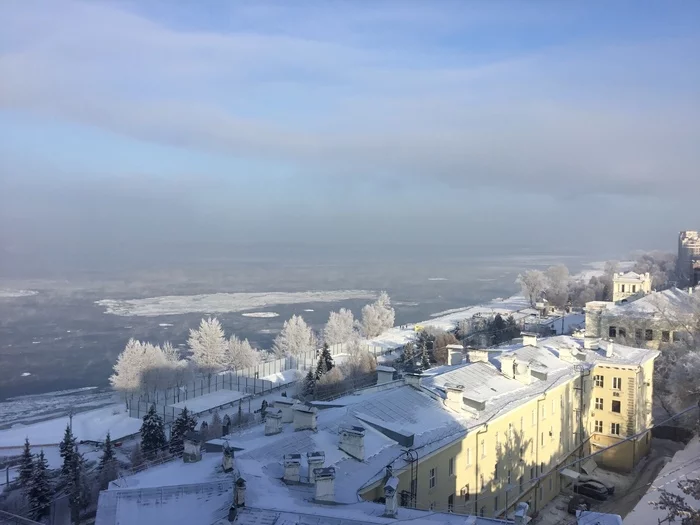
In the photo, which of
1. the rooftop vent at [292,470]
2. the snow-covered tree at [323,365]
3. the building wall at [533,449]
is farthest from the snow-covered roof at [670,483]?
the snow-covered tree at [323,365]

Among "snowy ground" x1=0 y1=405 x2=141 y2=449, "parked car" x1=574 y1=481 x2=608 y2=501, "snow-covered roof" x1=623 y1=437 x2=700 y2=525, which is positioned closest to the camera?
"snow-covered roof" x1=623 y1=437 x2=700 y2=525

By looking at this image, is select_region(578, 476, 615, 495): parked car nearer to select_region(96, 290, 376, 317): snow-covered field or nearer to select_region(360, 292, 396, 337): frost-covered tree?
select_region(360, 292, 396, 337): frost-covered tree

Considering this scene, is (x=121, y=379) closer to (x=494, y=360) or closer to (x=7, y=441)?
(x=7, y=441)

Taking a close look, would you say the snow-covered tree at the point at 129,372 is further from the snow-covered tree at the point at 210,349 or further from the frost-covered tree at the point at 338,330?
the frost-covered tree at the point at 338,330

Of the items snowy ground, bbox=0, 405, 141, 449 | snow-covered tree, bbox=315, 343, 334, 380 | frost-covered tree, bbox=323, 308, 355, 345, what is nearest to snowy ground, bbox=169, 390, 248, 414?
snowy ground, bbox=0, 405, 141, 449

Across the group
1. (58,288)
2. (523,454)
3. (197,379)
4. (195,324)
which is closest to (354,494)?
(523,454)

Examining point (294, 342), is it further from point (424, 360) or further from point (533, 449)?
point (533, 449)
